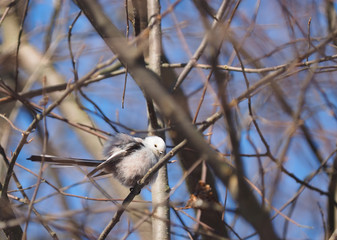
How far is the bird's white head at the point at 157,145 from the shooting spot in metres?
2.38

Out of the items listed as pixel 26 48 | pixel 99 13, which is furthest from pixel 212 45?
pixel 26 48

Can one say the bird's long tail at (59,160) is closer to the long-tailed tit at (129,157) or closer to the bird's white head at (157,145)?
the long-tailed tit at (129,157)

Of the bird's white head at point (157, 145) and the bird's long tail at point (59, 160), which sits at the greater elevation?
the bird's white head at point (157, 145)

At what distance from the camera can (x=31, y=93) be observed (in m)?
2.60

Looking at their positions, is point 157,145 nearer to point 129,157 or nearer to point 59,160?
point 129,157

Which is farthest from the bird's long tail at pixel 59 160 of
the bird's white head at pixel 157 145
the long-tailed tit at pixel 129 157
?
the bird's white head at pixel 157 145

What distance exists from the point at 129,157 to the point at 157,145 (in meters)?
0.19

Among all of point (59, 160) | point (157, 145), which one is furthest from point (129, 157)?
point (59, 160)

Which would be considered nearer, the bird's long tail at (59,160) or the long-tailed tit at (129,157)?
the bird's long tail at (59,160)

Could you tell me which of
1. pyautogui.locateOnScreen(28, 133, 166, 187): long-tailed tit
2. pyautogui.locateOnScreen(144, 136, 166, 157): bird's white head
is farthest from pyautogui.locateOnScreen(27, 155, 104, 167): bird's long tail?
pyautogui.locateOnScreen(144, 136, 166, 157): bird's white head

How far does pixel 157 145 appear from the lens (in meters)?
2.40

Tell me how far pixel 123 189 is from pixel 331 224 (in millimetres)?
1609

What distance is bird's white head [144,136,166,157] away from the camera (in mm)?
2383

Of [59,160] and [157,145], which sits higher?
[157,145]
